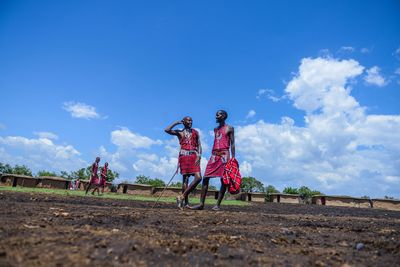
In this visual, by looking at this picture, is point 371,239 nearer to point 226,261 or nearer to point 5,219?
point 226,261

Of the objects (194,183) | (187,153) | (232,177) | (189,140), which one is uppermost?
(189,140)

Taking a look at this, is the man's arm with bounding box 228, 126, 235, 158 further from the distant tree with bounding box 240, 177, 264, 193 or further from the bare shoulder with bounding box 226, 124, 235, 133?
the distant tree with bounding box 240, 177, 264, 193

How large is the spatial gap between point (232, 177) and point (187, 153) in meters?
1.24

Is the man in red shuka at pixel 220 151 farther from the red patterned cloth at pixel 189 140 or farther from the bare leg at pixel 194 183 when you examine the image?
the red patterned cloth at pixel 189 140

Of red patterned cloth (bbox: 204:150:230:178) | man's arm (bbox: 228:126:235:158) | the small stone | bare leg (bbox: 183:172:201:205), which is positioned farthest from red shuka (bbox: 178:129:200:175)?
the small stone

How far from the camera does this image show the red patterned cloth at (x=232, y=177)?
7.97 meters

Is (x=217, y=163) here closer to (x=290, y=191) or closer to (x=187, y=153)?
(x=187, y=153)

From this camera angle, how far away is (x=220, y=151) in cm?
816

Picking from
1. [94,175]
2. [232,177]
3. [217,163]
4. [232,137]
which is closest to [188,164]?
[217,163]

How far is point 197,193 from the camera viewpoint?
80.5 ft

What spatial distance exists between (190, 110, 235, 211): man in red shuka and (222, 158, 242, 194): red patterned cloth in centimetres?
11

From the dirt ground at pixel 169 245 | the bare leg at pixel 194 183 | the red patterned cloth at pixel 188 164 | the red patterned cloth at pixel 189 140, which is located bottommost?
the dirt ground at pixel 169 245

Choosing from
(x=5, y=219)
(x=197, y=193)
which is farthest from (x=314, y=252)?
(x=197, y=193)

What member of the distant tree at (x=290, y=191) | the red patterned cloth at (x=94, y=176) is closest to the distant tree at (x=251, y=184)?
the distant tree at (x=290, y=191)
